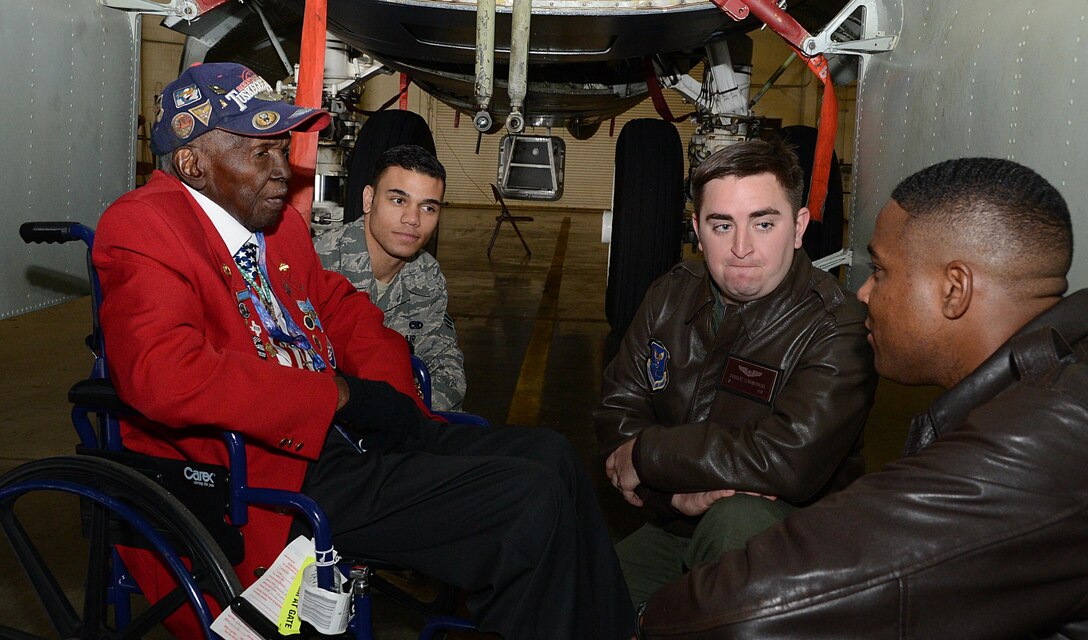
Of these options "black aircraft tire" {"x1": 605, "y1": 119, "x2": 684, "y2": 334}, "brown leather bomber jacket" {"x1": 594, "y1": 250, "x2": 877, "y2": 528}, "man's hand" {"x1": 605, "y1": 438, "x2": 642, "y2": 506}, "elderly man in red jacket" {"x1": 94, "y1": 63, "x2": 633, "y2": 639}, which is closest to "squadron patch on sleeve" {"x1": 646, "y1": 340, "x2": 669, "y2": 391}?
"brown leather bomber jacket" {"x1": 594, "y1": 250, "x2": 877, "y2": 528}

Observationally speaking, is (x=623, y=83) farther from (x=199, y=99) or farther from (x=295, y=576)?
(x=295, y=576)

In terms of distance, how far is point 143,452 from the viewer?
6.10ft

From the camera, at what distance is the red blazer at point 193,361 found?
5.32 feet

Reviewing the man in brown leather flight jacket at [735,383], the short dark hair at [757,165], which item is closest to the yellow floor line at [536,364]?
the man in brown leather flight jacket at [735,383]

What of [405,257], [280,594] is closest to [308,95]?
[405,257]

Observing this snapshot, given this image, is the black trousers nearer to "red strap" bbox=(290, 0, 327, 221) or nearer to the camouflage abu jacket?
the camouflage abu jacket

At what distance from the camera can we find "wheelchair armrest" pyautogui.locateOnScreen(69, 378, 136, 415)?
1.71 meters

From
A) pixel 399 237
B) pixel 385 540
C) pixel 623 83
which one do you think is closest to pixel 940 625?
pixel 385 540

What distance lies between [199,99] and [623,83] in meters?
3.76

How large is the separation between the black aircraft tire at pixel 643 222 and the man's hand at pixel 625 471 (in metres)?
2.55

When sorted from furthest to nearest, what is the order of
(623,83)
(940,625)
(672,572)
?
1. (623,83)
2. (672,572)
3. (940,625)

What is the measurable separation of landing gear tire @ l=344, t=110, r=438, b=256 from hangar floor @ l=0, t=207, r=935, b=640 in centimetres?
98

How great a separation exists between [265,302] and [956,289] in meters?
1.36

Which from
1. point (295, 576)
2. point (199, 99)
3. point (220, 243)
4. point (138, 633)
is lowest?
point (138, 633)
